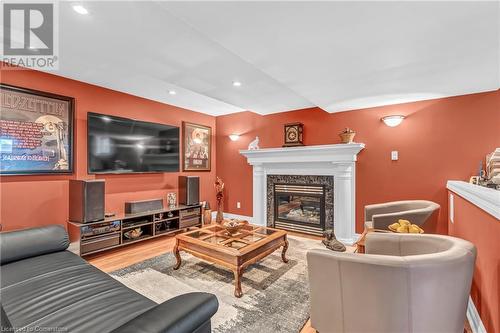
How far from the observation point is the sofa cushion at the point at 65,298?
118cm

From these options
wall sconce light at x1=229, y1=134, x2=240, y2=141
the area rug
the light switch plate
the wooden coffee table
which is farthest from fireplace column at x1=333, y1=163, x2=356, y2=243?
wall sconce light at x1=229, y1=134, x2=240, y2=141

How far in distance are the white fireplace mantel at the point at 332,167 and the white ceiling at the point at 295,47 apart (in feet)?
2.84

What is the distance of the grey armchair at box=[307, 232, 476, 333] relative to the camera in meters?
1.19

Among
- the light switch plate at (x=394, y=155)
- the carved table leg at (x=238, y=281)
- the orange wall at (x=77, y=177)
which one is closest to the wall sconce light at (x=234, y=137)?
the orange wall at (x=77, y=177)

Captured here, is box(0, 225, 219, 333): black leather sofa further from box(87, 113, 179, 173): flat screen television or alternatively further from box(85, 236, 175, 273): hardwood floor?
box(87, 113, 179, 173): flat screen television

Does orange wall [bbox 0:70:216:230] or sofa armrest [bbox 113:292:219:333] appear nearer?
sofa armrest [bbox 113:292:219:333]

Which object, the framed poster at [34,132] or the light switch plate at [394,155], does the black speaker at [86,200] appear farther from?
the light switch plate at [394,155]

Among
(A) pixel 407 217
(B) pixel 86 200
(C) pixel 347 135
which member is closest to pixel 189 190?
(B) pixel 86 200

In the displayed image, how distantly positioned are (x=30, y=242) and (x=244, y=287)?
1.86 meters

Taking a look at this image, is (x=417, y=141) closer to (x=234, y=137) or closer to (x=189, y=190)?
(x=234, y=137)

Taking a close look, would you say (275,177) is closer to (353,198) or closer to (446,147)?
(353,198)

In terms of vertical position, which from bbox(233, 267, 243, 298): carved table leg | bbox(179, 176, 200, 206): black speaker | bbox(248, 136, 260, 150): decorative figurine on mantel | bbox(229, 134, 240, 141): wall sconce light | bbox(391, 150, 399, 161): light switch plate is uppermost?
bbox(229, 134, 240, 141): wall sconce light

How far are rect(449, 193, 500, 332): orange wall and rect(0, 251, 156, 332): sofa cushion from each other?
1990 mm

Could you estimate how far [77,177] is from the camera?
3189 mm
